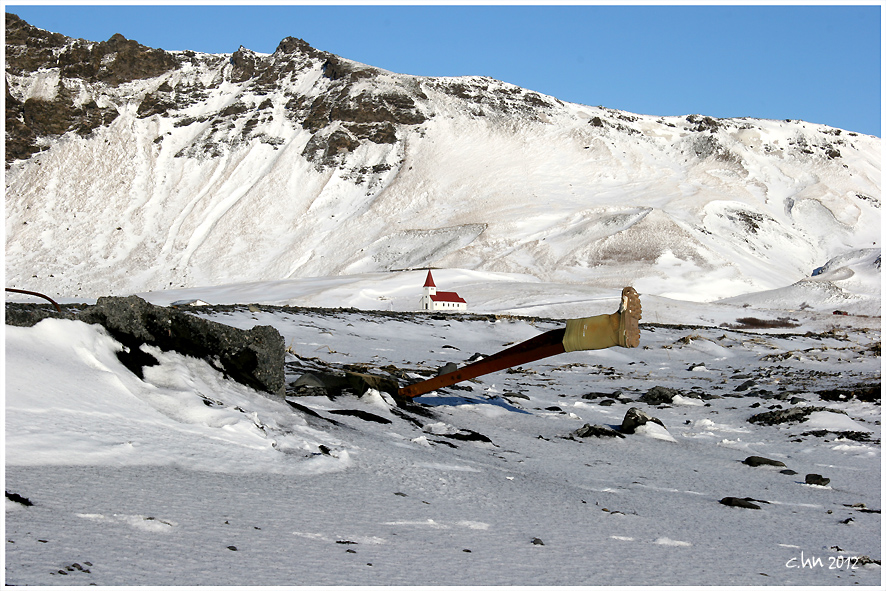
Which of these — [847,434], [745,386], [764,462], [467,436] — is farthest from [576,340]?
[745,386]

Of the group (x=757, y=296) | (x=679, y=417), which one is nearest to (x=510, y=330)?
(x=679, y=417)

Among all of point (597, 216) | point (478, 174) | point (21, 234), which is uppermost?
point (478, 174)

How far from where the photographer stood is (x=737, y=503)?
223 inches

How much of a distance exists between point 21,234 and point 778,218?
279ft

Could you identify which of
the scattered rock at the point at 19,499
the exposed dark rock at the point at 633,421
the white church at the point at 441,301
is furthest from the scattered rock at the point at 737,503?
the white church at the point at 441,301

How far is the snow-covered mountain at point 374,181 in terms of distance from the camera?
7494cm

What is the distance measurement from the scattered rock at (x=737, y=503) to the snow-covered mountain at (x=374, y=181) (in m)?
59.9

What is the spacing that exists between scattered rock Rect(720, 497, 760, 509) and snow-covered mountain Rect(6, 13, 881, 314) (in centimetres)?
5994

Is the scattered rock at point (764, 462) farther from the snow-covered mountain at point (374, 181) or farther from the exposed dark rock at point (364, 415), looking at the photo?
the snow-covered mountain at point (374, 181)

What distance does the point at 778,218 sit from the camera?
8675cm

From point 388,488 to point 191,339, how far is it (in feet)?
10.1

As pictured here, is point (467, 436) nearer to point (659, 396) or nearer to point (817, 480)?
point (817, 480)

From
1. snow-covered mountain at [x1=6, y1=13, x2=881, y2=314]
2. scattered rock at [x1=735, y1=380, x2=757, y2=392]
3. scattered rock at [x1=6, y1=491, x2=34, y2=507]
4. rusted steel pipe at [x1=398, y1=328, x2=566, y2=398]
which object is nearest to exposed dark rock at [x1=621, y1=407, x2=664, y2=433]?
rusted steel pipe at [x1=398, y1=328, x2=566, y2=398]

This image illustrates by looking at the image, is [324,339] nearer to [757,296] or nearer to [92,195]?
[757,296]
